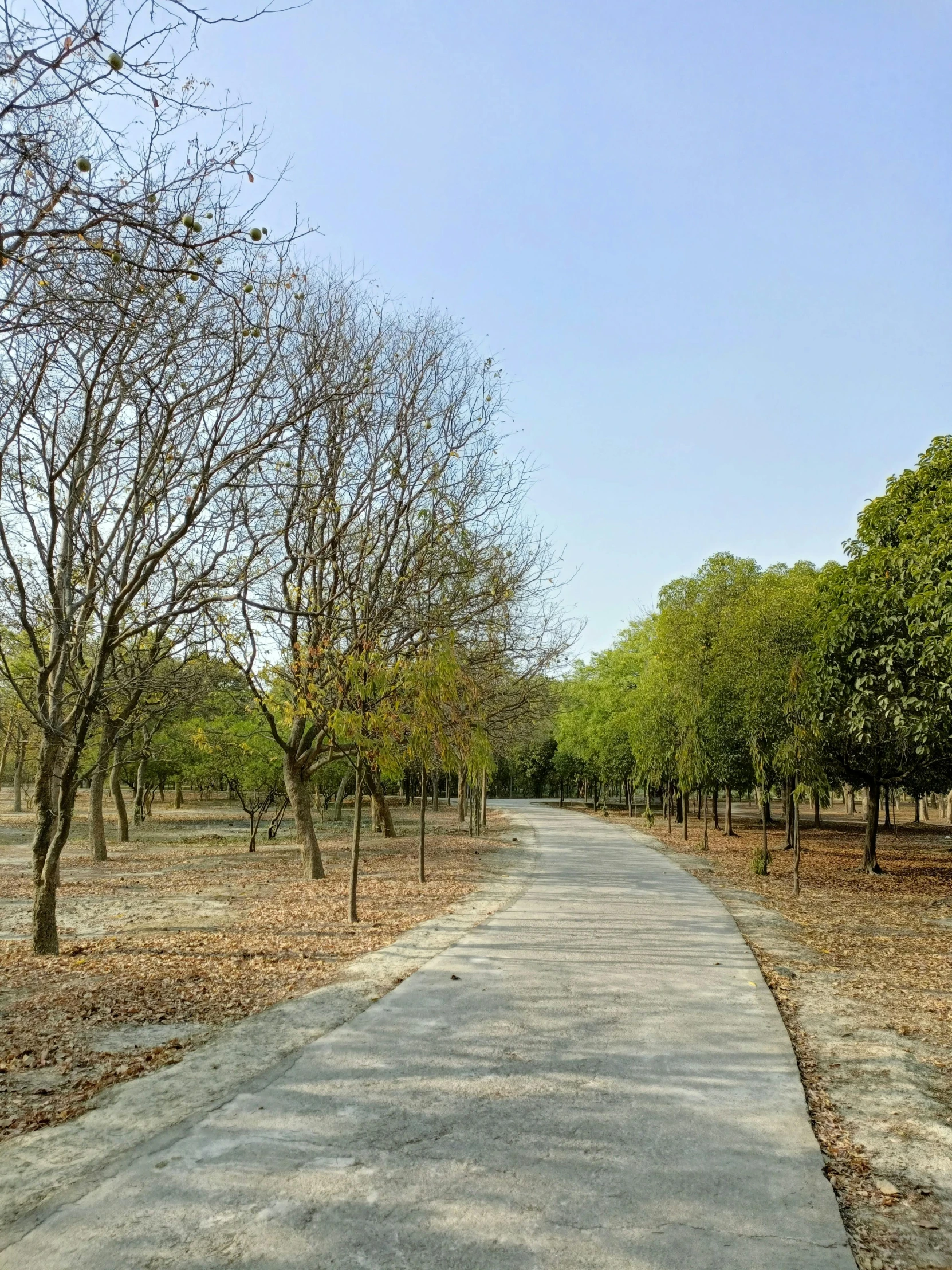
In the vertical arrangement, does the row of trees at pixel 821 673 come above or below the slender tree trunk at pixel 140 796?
above

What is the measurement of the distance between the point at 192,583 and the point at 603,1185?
6.48m

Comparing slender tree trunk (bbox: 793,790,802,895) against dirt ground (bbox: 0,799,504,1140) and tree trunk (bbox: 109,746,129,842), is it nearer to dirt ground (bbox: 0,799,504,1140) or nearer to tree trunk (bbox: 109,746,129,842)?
dirt ground (bbox: 0,799,504,1140)

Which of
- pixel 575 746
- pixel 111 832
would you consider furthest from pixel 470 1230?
pixel 575 746

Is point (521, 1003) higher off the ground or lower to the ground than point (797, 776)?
lower

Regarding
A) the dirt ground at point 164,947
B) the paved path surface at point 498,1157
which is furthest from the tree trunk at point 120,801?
the paved path surface at point 498,1157

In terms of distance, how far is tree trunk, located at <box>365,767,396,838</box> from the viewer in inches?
765

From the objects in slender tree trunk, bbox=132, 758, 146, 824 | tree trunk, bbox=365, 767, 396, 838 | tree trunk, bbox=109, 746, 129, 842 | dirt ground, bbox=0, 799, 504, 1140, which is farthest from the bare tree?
slender tree trunk, bbox=132, 758, 146, 824

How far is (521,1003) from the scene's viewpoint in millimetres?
6609

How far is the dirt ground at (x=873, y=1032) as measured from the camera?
11.8ft

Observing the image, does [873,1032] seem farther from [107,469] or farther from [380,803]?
[380,803]

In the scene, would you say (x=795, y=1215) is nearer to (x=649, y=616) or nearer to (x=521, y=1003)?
(x=521, y=1003)

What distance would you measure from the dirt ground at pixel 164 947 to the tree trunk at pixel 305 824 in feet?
1.34

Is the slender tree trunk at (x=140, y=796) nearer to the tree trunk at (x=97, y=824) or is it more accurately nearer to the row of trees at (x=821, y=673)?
the tree trunk at (x=97, y=824)

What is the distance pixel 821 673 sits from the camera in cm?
1514
